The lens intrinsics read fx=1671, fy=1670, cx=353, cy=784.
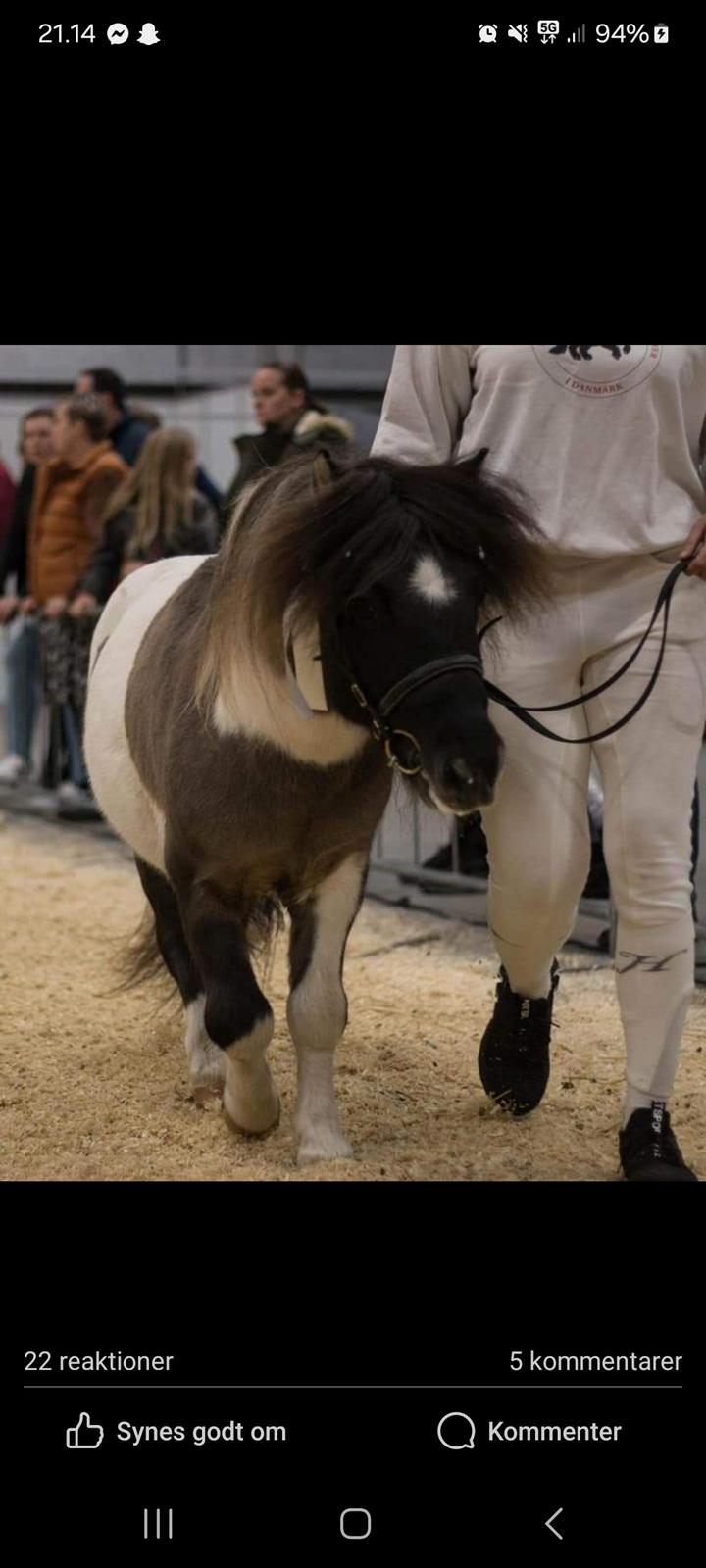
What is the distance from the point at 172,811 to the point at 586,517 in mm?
897

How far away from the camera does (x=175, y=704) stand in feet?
10.0

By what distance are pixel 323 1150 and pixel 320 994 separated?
283 mm

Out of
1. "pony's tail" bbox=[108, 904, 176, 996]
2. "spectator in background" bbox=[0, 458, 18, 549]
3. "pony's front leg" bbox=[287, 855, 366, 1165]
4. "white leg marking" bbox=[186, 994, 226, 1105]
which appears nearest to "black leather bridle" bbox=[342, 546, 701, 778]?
"pony's front leg" bbox=[287, 855, 366, 1165]

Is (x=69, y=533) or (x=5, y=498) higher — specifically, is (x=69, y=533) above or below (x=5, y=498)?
below

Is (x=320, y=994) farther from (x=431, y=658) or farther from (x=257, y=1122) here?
(x=431, y=658)

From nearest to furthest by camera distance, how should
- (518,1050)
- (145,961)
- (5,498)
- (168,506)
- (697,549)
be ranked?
1. (697,549)
2. (518,1050)
3. (145,961)
4. (168,506)
5. (5,498)

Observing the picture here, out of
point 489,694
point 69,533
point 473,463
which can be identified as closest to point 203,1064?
point 489,694

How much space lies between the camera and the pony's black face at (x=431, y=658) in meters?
2.34

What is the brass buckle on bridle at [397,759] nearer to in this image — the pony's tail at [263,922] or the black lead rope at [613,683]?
the black lead rope at [613,683]

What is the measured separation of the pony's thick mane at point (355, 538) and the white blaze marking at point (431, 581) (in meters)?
0.02

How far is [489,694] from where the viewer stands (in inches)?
108
